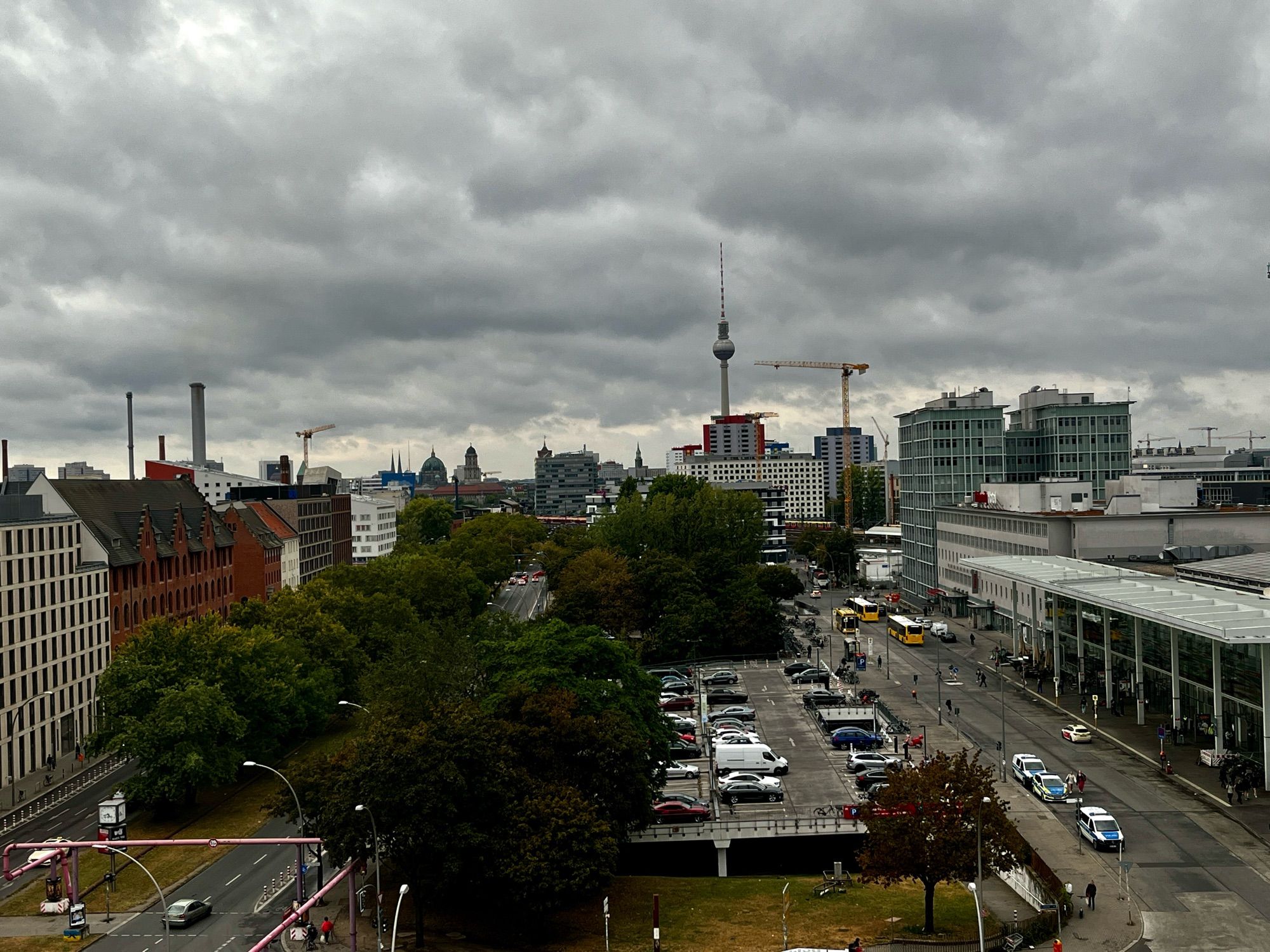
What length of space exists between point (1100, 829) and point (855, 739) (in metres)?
21.8

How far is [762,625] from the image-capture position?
4232 inches

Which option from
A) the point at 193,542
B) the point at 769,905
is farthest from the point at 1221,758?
the point at 193,542

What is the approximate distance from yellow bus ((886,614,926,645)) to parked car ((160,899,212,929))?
73988 millimetres

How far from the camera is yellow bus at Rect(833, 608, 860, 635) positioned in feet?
374

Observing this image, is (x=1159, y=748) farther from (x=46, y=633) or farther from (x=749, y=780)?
(x=46, y=633)

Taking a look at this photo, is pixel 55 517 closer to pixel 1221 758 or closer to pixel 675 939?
pixel 675 939

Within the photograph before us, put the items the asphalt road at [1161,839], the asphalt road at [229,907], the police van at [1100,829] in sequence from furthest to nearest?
the police van at [1100,829], the asphalt road at [229,907], the asphalt road at [1161,839]

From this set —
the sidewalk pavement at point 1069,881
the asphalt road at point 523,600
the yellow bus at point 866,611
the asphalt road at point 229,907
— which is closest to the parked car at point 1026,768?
the sidewalk pavement at point 1069,881

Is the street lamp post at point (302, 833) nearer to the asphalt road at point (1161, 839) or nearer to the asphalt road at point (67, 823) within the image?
the asphalt road at point (67, 823)

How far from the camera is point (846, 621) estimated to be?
4496 inches

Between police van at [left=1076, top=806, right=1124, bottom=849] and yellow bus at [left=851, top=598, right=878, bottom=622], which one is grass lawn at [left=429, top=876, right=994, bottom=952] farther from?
yellow bus at [left=851, top=598, right=878, bottom=622]

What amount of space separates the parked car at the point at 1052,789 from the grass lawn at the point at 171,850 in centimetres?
3948

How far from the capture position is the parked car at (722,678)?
9519 cm

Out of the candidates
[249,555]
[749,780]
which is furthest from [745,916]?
[249,555]
